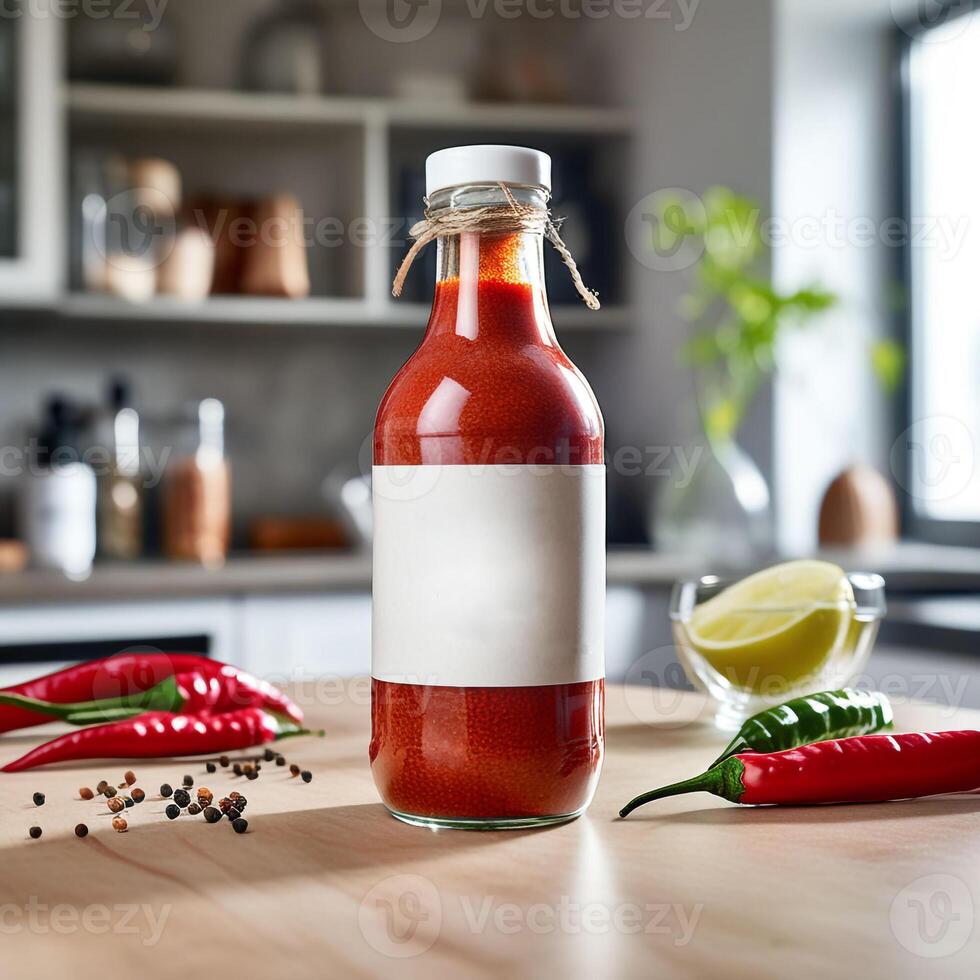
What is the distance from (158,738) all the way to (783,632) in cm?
41

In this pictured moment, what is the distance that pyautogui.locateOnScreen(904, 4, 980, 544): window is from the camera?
2.52m

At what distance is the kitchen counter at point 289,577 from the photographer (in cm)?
207

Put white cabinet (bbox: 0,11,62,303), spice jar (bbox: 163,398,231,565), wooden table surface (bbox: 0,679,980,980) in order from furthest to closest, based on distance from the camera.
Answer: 1. spice jar (bbox: 163,398,231,565)
2. white cabinet (bbox: 0,11,62,303)
3. wooden table surface (bbox: 0,679,980,980)

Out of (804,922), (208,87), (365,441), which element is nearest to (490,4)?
(208,87)

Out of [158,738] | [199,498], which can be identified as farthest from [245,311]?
[158,738]

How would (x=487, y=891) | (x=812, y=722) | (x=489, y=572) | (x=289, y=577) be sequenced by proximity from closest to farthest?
(x=487, y=891)
(x=489, y=572)
(x=812, y=722)
(x=289, y=577)

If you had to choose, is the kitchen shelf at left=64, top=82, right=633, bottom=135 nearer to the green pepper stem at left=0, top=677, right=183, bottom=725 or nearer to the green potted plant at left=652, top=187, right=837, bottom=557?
the green potted plant at left=652, top=187, right=837, bottom=557

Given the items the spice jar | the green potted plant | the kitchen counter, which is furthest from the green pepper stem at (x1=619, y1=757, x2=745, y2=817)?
the spice jar

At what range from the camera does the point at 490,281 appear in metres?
0.63

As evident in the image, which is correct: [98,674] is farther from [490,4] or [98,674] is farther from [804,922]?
[490,4]

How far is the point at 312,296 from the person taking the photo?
291cm

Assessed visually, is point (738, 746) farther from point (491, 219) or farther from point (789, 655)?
point (491, 219)

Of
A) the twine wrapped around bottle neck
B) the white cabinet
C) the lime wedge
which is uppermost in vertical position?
the white cabinet

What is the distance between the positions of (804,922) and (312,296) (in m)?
2.58
